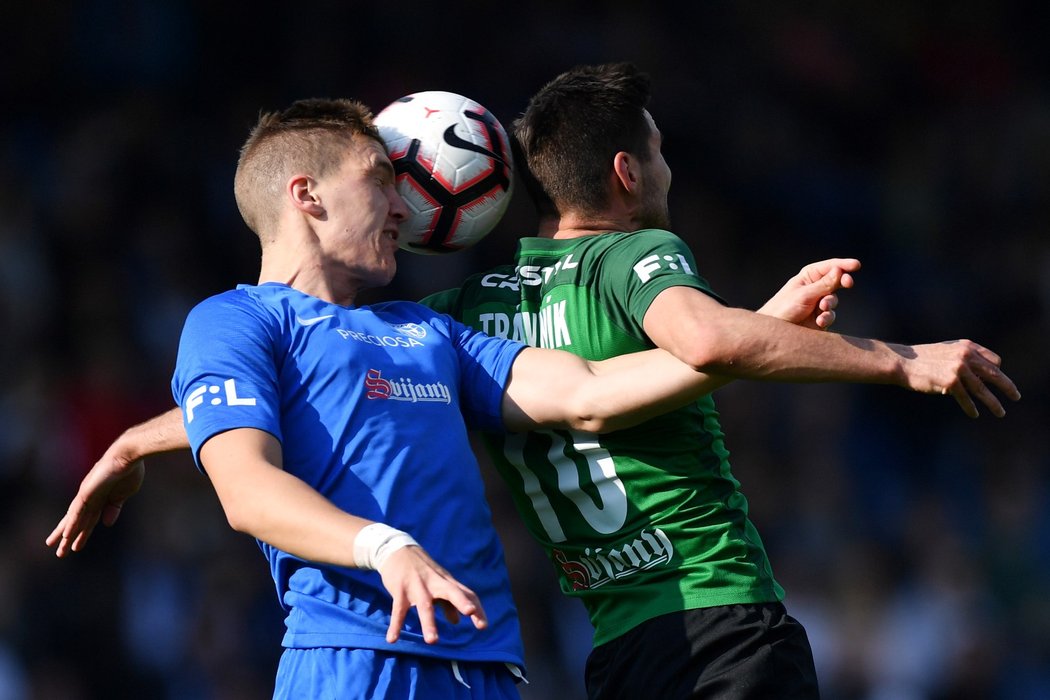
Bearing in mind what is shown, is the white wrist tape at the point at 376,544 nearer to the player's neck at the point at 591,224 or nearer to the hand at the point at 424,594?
the hand at the point at 424,594

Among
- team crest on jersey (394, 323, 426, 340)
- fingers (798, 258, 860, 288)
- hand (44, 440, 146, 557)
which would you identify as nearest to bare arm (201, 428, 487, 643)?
team crest on jersey (394, 323, 426, 340)

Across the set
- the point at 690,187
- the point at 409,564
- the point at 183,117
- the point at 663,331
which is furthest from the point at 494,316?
the point at 690,187

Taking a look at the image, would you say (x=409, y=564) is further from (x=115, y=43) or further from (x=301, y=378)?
(x=115, y=43)

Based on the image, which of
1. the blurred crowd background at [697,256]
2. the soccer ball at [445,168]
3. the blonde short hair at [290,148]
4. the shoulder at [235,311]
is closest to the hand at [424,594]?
the shoulder at [235,311]

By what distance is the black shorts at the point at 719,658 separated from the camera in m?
3.54

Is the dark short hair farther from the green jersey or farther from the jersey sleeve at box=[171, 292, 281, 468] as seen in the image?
the jersey sleeve at box=[171, 292, 281, 468]

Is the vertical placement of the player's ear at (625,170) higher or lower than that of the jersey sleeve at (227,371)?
higher

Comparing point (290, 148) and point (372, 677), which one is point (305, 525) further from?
point (290, 148)

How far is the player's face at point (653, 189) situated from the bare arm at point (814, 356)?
0.87 m

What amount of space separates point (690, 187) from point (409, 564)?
8297 mm

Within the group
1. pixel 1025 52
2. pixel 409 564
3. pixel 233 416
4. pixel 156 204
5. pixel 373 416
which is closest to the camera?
pixel 409 564

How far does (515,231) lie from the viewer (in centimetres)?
984

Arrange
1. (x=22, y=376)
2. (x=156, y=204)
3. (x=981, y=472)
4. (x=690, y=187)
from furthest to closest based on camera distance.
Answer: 1. (x=690, y=187)
2. (x=981, y=472)
3. (x=156, y=204)
4. (x=22, y=376)

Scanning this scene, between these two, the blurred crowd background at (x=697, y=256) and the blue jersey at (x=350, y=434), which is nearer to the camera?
the blue jersey at (x=350, y=434)
